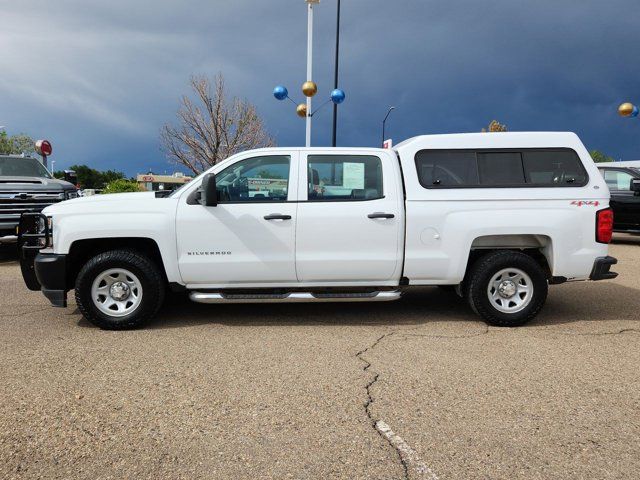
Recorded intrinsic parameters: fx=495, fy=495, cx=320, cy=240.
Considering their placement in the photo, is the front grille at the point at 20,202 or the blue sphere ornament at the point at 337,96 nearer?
the front grille at the point at 20,202

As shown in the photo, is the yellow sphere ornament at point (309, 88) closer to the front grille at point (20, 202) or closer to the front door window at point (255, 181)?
the front grille at point (20, 202)

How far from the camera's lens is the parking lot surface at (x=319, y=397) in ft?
8.68

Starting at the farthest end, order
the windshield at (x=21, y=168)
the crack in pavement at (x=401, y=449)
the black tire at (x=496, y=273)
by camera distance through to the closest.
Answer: the windshield at (x=21, y=168) < the black tire at (x=496, y=273) < the crack in pavement at (x=401, y=449)

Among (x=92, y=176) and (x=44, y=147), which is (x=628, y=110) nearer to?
(x=44, y=147)

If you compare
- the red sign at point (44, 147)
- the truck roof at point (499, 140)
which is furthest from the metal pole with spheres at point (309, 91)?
the truck roof at point (499, 140)

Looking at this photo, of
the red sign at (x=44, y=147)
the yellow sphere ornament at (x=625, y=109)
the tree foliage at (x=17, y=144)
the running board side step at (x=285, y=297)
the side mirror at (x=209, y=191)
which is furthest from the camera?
the tree foliage at (x=17, y=144)

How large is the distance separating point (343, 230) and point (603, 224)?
2.69 meters

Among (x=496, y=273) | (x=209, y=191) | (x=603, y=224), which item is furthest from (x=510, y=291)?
(x=209, y=191)

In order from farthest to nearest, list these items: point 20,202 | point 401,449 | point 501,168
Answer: point 20,202, point 501,168, point 401,449

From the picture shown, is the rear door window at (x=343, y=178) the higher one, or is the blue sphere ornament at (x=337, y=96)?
the blue sphere ornament at (x=337, y=96)

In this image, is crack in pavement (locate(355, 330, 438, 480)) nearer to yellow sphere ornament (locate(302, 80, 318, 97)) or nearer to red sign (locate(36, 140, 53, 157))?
yellow sphere ornament (locate(302, 80, 318, 97))

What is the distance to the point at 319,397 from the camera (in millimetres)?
3438

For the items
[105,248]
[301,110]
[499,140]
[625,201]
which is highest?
[301,110]

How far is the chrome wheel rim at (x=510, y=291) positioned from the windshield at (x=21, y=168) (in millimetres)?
10075
